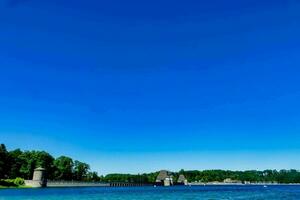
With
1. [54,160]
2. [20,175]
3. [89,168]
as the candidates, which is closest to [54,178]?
[54,160]

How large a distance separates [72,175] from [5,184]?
158 ft

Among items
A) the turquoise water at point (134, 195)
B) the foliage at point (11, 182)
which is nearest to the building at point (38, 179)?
the foliage at point (11, 182)

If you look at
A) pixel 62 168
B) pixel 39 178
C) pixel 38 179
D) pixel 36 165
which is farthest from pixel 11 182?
pixel 62 168

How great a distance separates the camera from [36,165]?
13725 cm

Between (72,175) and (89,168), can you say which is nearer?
(72,175)

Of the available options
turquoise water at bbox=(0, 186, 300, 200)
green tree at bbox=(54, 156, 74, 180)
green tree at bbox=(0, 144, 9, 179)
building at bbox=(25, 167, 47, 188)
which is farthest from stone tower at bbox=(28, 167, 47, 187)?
turquoise water at bbox=(0, 186, 300, 200)

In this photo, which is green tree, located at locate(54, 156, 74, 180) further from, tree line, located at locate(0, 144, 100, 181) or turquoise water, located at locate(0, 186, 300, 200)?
turquoise water, located at locate(0, 186, 300, 200)

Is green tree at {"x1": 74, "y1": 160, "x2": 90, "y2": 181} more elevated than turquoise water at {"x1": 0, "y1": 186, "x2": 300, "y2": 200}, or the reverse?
green tree at {"x1": 74, "y1": 160, "x2": 90, "y2": 181}

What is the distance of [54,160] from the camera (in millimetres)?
149875

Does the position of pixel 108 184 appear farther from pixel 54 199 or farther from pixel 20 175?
pixel 54 199

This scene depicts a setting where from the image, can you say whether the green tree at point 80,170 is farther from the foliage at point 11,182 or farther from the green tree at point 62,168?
the foliage at point 11,182

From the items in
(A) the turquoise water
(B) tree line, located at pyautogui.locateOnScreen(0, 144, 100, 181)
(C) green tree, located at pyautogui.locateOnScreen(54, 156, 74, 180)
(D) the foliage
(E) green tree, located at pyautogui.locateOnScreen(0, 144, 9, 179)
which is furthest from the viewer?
(C) green tree, located at pyautogui.locateOnScreen(54, 156, 74, 180)

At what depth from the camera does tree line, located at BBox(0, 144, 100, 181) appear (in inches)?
4874

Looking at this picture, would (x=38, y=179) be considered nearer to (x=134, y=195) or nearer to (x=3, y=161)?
(x=3, y=161)
